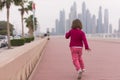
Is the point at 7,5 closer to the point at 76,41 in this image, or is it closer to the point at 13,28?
the point at 76,41

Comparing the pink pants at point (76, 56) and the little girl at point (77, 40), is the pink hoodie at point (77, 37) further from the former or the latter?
the pink pants at point (76, 56)

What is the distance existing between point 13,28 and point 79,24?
568 feet

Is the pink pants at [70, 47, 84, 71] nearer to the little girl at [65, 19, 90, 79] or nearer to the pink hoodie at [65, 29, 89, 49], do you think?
the little girl at [65, 19, 90, 79]

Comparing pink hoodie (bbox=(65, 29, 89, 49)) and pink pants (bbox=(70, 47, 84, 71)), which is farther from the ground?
pink hoodie (bbox=(65, 29, 89, 49))

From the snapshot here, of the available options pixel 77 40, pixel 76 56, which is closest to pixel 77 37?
pixel 77 40

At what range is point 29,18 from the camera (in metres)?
129

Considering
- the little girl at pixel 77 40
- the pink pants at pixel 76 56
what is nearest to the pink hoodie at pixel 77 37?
the little girl at pixel 77 40

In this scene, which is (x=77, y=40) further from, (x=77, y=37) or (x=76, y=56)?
(x=76, y=56)

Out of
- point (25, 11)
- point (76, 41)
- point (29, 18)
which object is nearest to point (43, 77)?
point (76, 41)

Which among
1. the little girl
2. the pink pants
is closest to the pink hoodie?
the little girl

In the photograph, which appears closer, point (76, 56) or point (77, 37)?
point (77, 37)

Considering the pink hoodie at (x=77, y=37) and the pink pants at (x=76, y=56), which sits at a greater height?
the pink hoodie at (x=77, y=37)

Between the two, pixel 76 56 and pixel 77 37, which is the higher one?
pixel 77 37

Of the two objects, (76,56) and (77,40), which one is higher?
(77,40)
